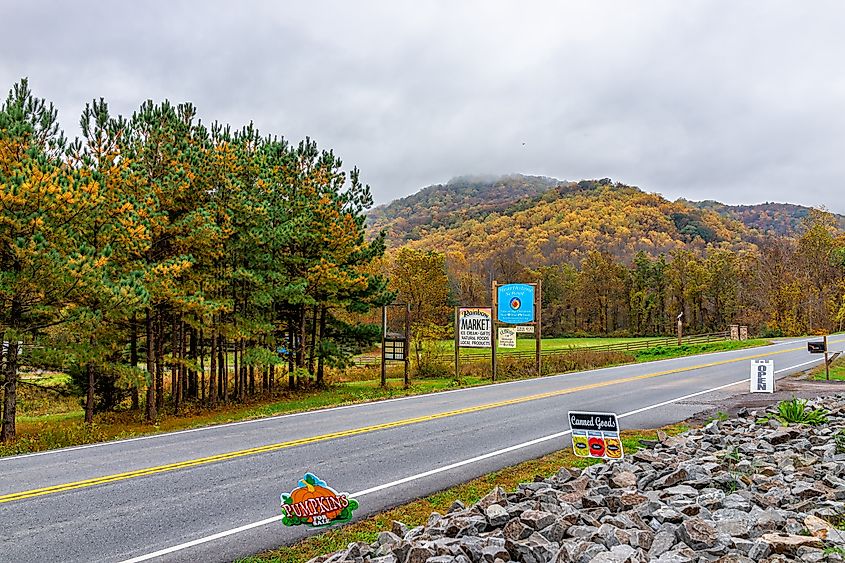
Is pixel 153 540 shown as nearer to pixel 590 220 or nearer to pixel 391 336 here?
pixel 391 336

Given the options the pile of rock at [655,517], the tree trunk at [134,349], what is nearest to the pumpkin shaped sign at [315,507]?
the pile of rock at [655,517]

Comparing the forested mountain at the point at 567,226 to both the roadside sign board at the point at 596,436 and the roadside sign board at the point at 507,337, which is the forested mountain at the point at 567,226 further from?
the roadside sign board at the point at 596,436

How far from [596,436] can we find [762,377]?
986 centimetres

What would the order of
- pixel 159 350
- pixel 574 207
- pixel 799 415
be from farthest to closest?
pixel 574 207 < pixel 159 350 < pixel 799 415

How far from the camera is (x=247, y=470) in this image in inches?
353

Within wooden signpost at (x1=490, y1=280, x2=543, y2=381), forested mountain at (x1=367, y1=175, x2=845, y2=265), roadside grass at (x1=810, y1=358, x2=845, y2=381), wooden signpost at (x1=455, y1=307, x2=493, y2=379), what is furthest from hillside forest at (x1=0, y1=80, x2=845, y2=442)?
forested mountain at (x1=367, y1=175, x2=845, y2=265)

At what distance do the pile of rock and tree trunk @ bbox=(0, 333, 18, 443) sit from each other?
1125cm

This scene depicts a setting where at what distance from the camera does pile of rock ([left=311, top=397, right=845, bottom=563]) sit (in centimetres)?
438

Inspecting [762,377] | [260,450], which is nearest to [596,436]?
[260,450]

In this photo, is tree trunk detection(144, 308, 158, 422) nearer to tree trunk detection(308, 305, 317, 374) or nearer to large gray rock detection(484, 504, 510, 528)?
tree trunk detection(308, 305, 317, 374)

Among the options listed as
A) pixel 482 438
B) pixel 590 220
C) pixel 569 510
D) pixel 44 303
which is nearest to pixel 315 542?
pixel 569 510

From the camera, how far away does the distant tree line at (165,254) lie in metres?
13.0

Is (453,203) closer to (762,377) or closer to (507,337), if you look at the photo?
(507,337)

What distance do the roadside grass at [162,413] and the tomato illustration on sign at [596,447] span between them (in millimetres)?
8549
